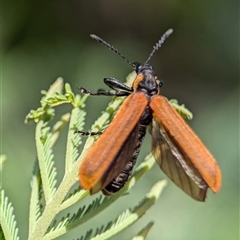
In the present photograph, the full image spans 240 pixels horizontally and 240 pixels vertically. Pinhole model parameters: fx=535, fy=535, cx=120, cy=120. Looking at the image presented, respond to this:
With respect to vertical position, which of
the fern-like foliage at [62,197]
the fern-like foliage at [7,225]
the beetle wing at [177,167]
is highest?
the beetle wing at [177,167]

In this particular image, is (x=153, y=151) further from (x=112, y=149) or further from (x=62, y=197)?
(x=62, y=197)

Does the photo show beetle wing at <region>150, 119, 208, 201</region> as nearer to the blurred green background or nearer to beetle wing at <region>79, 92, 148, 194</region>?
beetle wing at <region>79, 92, 148, 194</region>

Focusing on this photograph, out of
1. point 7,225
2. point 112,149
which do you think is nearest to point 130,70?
point 112,149

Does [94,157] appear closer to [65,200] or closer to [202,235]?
[65,200]

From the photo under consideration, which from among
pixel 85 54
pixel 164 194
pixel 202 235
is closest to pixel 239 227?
pixel 202 235

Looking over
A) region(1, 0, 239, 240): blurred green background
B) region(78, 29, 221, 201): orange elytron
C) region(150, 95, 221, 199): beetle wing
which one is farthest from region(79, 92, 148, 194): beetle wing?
region(1, 0, 239, 240): blurred green background

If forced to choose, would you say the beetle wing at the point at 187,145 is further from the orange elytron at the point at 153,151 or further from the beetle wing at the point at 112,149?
the beetle wing at the point at 112,149

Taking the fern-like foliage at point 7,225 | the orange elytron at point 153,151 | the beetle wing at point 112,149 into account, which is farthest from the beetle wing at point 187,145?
the fern-like foliage at point 7,225
